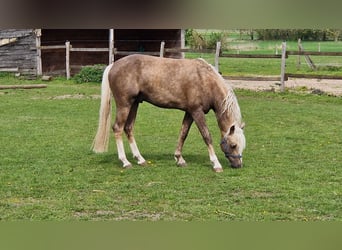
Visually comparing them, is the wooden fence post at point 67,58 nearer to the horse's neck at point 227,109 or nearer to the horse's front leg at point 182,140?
the horse's front leg at point 182,140

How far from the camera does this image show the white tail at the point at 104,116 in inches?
244

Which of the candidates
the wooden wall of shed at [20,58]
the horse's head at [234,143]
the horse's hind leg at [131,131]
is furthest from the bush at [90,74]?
the horse's head at [234,143]

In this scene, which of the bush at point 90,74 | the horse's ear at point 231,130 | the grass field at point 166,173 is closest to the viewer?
the grass field at point 166,173

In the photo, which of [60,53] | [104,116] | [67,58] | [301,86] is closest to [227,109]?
[104,116]

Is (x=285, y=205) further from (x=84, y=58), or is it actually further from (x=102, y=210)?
(x=84, y=58)

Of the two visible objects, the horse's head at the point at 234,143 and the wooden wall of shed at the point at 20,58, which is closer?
the horse's head at the point at 234,143

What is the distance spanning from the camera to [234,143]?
6.25 meters

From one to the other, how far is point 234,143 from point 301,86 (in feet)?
35.7

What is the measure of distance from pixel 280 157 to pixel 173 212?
3.27 meters

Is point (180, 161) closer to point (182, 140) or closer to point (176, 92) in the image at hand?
point (182, 140)

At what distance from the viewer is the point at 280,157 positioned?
714cm

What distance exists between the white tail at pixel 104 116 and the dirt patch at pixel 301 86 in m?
9.47

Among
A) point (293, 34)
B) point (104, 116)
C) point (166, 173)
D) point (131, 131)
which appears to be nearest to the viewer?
point (293, 34)

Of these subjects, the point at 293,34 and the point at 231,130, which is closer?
the point at 293,34
